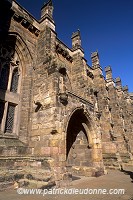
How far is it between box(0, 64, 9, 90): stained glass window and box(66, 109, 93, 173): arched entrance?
3868mm

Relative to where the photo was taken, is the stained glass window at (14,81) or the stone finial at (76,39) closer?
the stained glass window at (14,81)

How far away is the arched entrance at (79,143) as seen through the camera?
8.70 meters

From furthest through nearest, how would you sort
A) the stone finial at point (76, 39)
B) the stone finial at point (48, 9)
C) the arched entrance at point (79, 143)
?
the stone finial at point (76, 39) < the stone finial at point (48, 9) < the arched entrance at point (79, 143)

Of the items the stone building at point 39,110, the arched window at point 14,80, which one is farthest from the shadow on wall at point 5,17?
the arched window at point 14,80

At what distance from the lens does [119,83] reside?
21.5 metres

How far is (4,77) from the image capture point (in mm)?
7230

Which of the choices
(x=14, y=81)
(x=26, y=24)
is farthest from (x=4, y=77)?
(x=26, y=24)

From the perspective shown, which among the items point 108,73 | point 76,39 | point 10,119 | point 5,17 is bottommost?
point 10,119

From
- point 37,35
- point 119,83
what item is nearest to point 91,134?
point 37,35

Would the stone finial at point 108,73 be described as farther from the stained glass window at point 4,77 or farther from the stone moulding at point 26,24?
the stained glass window at point 4,77

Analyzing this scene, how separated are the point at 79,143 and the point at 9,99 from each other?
4.65m

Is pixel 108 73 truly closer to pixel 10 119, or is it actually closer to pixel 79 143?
pixel 79 143

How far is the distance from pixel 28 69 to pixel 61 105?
2.93 metres

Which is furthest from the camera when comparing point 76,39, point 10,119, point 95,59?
point 95,59
